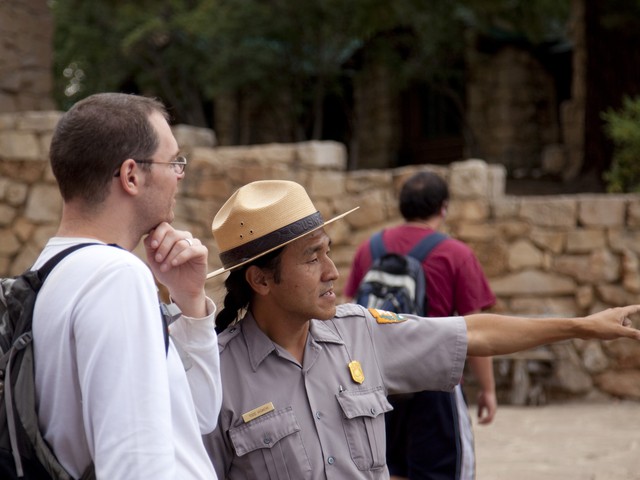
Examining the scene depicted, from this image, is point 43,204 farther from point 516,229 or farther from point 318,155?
point 516,229

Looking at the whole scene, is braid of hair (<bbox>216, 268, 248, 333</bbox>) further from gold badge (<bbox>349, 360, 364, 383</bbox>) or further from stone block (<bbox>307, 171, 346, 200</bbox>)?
stone block (<bbox>307, 171, 346, 200</bbox>)

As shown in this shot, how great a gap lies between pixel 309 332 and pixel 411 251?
1.84m

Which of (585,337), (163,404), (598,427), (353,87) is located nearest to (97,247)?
(163,404)

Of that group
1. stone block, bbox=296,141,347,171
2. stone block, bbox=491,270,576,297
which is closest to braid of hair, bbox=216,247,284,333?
stone block, bbox=491,270,576,297

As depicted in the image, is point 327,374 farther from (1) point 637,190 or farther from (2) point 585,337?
(1) point 637,190

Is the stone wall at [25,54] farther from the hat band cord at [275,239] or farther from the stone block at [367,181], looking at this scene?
the hat band cord at [275,239]

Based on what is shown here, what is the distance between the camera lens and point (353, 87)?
18.3 metres

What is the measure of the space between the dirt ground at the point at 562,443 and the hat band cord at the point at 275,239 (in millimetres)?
3681

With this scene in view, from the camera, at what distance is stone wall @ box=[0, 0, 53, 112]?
9.57 meters

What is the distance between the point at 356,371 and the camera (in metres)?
2.47

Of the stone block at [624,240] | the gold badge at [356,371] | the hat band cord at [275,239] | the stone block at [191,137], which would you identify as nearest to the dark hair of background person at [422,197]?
the hat band cord at [275,239]

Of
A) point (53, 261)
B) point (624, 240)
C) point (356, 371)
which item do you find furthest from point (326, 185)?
point (53, 261)

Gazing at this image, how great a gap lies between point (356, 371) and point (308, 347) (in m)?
0.14

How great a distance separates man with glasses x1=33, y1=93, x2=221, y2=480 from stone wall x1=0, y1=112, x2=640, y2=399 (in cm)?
613
